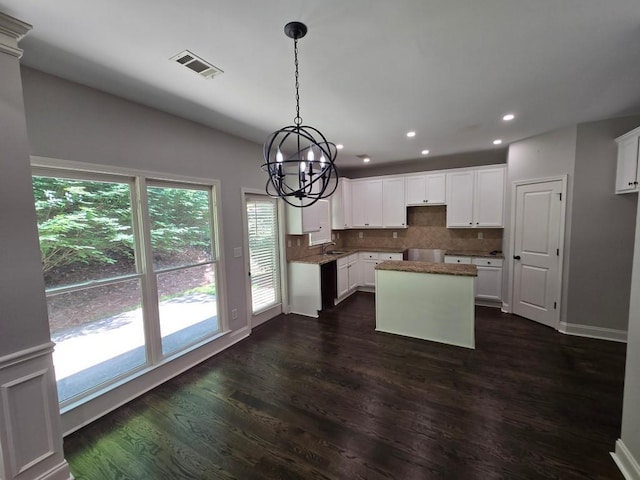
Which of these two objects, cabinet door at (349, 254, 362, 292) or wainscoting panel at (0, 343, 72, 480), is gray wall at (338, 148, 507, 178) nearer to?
cabinet door at (349, 254, 362, 292)

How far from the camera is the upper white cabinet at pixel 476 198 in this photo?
452 cm

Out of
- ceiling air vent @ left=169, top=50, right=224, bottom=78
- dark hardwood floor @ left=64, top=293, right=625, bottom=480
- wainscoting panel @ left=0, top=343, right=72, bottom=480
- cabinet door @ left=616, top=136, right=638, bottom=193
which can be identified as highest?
ceiling air vent @ left=169, top=50, right=224, bottom=78

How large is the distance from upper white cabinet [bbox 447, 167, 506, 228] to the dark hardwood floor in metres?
2.16

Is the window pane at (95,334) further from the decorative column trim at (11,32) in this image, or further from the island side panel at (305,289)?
the island side panel at (305,289)

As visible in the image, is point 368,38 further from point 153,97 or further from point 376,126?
point 153,97

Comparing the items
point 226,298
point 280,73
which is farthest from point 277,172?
point 226,298

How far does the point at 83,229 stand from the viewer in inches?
85.7

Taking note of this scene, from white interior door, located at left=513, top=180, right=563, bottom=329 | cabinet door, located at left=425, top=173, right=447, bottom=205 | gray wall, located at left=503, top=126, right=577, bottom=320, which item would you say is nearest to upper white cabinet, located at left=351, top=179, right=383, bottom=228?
cabinet door, located at left=425, top=173, right=447, bottom=205

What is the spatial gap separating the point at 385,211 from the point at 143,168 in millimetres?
4342

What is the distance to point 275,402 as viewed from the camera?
235cm

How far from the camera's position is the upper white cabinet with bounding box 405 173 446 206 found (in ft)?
16.4

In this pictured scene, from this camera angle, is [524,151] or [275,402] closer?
[275,402]

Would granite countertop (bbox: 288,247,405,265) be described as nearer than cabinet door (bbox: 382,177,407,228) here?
Yes

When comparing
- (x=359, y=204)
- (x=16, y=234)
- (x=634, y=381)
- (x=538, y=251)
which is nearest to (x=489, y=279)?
(x=538, y=251)
